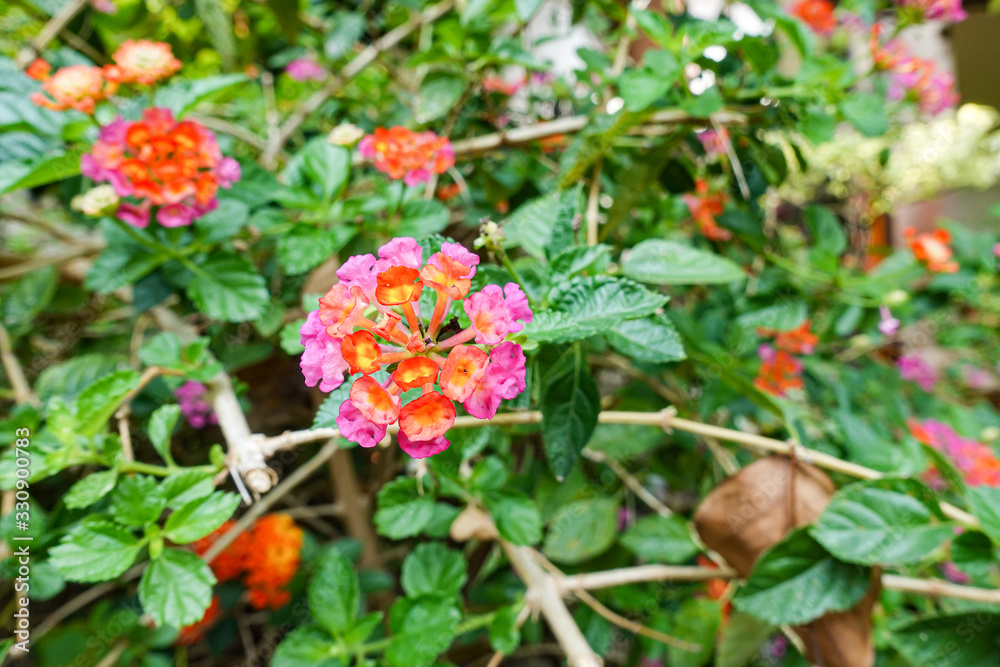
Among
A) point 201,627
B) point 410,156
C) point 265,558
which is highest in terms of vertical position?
point 410,156

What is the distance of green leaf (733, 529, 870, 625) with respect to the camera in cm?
63

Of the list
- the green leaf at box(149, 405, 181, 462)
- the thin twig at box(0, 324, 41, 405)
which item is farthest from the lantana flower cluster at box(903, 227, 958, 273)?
the thin twig at box(0, 324, 41, 405)

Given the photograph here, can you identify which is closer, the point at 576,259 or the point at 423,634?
the point at 576,259

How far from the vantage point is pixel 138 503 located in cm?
53

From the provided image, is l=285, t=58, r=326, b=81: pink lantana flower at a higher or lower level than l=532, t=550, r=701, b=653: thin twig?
higher

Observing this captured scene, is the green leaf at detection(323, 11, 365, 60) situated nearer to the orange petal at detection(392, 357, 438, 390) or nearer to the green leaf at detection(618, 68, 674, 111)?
the green leaf at detection(618, 68, 674, 111)

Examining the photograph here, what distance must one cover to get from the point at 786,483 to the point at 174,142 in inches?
32.2

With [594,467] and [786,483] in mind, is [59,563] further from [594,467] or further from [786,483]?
[594,467]

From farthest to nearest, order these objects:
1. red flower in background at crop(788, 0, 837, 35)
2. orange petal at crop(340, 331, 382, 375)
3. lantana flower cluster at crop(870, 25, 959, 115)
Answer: red flower in background at crop(788, 0, 837, 35), lantana flower cluster at crop(870, 25, 959, 115), orange petal at crop(340, 331, 382, 375)

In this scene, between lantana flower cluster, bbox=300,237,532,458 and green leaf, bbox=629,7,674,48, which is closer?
lantana flower cluster, bbox=300,237,532,458

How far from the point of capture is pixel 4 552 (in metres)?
0.66

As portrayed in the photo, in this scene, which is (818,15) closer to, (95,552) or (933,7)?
(933,7)

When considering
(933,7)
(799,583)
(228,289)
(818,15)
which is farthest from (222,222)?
(818,15)

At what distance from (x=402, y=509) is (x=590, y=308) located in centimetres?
36
